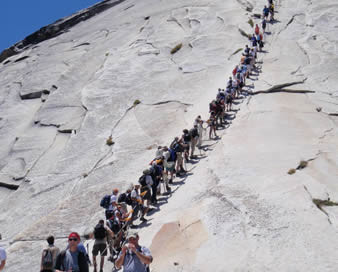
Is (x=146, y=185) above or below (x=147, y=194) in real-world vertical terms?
above

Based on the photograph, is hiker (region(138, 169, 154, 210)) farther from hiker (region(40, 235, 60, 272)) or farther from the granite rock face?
hiker (region(40, 235, 60, 272))

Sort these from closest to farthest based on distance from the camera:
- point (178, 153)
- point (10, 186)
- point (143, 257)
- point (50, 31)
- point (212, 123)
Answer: point (143, 257), point (178, 153), point (212, 123), point (10, 186), point (50, 31)

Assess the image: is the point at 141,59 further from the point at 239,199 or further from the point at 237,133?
the point at 239,199

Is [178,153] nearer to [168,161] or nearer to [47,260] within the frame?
[168,161]

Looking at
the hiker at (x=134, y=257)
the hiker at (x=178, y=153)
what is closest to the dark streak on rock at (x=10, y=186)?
the hiker at (x=178, y=153)

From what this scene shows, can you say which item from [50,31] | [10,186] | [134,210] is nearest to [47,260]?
[134,210]

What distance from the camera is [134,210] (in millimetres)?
16609

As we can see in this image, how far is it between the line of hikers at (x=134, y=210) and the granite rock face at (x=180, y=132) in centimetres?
74

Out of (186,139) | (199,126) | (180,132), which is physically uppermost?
(186,139)

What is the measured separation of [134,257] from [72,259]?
4.56 feet

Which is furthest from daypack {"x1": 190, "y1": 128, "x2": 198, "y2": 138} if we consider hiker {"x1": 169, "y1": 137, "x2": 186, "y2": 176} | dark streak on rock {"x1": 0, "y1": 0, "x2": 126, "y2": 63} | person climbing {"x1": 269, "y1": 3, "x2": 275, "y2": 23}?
dark streak on rock {"x1": 0, "y1": 0, "x2": 126, "y2": 63}

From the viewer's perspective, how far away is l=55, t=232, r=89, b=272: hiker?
32.3 ft

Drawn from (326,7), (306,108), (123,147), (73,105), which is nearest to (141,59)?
(73,105)

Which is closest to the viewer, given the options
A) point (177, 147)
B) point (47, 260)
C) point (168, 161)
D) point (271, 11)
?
point (47, 260)
